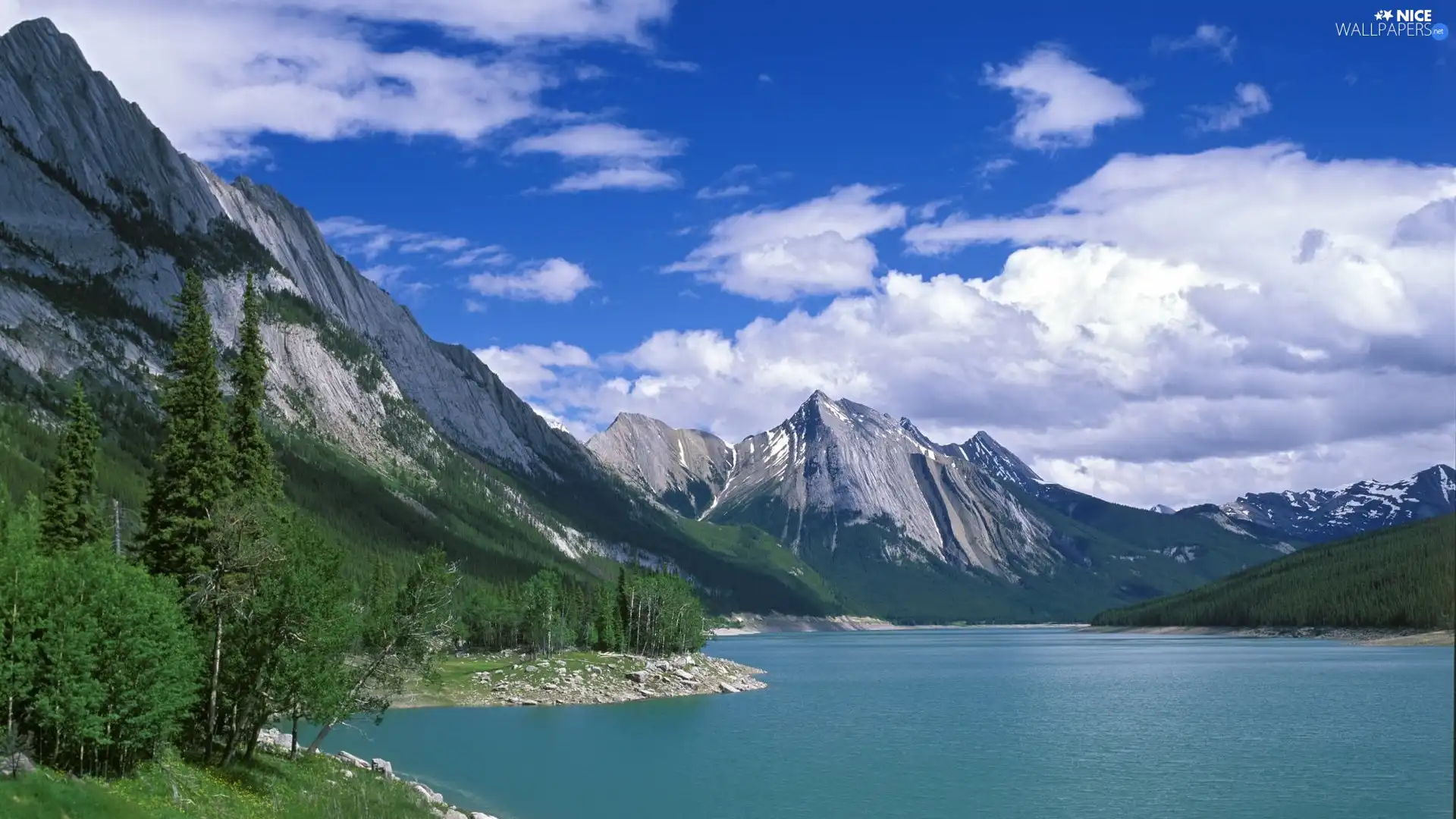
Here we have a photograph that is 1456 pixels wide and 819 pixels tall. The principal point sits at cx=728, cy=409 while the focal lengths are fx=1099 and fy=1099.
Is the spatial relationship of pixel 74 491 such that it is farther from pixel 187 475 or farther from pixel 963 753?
pixel 963 753

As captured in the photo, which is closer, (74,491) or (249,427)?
(249,427)

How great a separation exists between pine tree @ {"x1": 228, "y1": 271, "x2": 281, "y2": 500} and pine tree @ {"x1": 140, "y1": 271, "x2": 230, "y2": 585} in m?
1.84

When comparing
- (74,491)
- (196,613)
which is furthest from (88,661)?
(74,491)

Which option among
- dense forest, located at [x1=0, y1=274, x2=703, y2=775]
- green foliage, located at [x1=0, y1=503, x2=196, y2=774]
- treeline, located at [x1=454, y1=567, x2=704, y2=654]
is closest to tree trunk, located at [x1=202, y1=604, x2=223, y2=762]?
dense forest, located at [x1=0, y1=274, x2=703, y2=775]

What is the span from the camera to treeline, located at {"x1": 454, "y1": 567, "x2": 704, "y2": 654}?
166 meters

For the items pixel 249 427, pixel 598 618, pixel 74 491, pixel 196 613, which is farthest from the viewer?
pixel 598 618

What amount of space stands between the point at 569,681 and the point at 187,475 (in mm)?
80589

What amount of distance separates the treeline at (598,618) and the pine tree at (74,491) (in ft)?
296

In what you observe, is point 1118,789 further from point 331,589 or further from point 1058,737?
point 331,589

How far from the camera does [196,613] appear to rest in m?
51.4

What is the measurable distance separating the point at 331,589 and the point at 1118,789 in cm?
4747

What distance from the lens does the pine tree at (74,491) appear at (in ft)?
223

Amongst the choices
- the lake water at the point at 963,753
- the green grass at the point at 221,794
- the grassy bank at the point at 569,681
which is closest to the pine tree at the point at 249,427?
the green grass at the point at 221,794

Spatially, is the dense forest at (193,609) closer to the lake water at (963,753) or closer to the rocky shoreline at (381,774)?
the rocky shoreline at (381,774)
